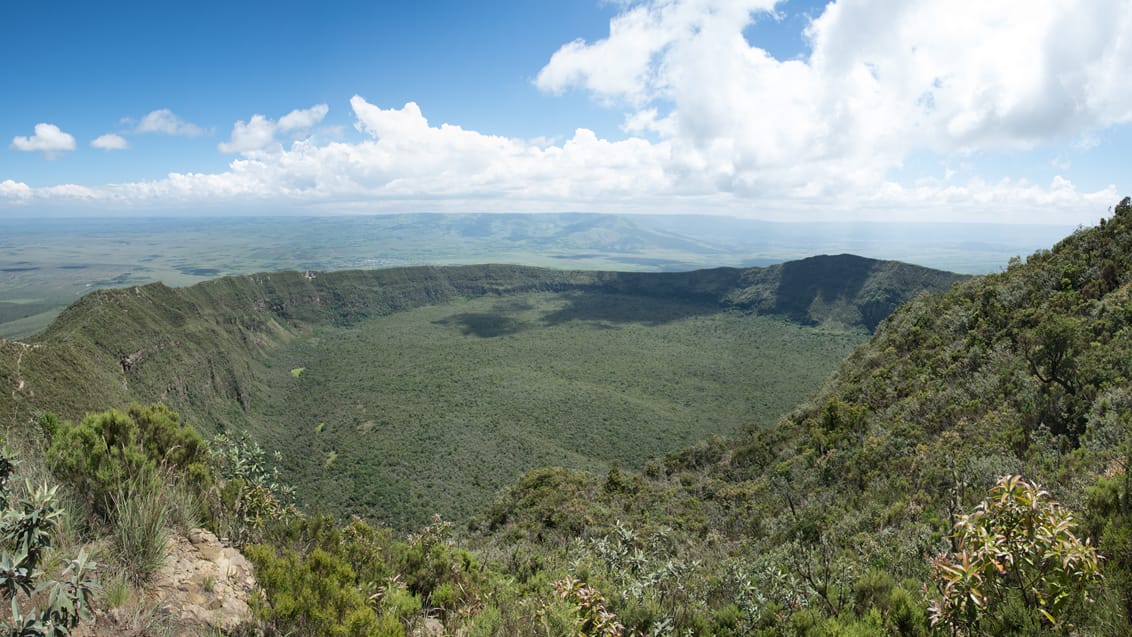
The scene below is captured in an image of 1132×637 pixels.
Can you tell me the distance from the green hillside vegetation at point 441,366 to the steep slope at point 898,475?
20518 mm

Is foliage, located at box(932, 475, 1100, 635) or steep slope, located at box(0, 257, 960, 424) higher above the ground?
foliage, located at box(932, 475, 1100, 635)

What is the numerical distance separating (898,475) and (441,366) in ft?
226

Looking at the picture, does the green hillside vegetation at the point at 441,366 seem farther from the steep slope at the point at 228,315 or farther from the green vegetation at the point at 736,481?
the green vegetation at the point at 736,481

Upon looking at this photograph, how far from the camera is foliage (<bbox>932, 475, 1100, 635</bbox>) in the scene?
3289 millimetres

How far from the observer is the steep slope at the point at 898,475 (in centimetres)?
595

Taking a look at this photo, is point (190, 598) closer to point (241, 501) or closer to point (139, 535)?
Answer: point (139, 535)

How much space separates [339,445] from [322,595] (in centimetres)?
5070

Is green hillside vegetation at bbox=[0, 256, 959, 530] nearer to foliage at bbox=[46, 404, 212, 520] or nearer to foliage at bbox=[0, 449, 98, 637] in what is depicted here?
foliage at bbox=[46, 404, 212, 520]

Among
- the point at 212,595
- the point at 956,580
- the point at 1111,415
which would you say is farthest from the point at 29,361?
the point at 1111,415

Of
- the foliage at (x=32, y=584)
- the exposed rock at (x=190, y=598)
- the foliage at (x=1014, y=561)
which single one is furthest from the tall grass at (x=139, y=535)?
the foliage at (x=1014, y=561)

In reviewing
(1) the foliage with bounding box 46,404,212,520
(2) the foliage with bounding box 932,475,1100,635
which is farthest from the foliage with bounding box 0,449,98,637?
(2) the foliage with bounding box 932,475,1100,635

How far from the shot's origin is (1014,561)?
11.8 ft

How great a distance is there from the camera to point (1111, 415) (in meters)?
11.8

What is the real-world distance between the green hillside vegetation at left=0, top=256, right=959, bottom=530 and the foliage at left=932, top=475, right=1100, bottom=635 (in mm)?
35588
